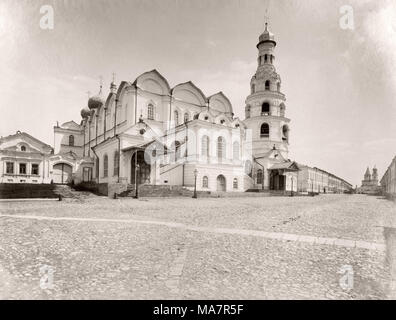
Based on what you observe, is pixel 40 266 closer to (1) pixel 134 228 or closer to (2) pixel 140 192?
(1) pixel 134 228

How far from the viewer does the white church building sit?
1124 inches

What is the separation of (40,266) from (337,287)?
5564 mm

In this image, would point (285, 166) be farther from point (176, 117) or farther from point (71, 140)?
point (71, 140)

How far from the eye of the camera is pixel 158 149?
27547mm

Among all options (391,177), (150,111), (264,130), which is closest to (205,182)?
(150,111)

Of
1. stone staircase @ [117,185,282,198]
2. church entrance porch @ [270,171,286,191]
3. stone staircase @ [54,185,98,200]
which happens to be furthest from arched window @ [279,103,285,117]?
stone staircase @ [54,185,98,200]

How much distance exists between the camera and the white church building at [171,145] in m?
28.5

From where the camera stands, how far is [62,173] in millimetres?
35750

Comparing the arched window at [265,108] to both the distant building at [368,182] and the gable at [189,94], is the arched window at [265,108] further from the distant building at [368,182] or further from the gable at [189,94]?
the distant building at [368,182]

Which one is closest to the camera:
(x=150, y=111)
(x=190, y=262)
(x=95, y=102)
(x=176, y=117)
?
(x=190, y=262)

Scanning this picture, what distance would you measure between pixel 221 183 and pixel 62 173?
22510mm

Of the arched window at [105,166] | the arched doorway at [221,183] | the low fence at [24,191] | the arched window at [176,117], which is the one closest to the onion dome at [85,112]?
the arched window at [176,117]

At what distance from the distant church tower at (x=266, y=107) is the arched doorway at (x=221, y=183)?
1285 centimetres
